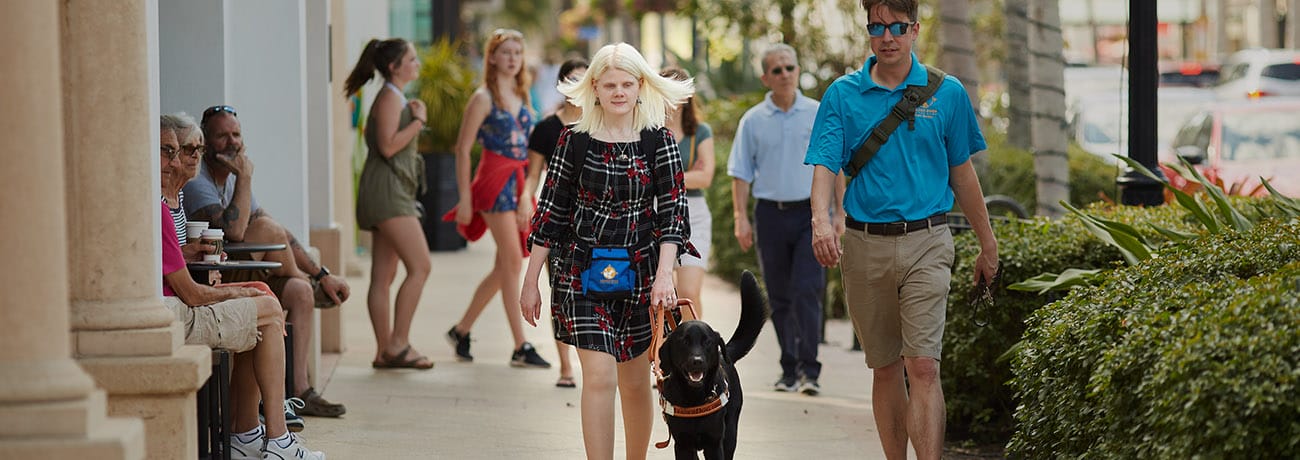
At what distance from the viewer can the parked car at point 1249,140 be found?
15.3 meters

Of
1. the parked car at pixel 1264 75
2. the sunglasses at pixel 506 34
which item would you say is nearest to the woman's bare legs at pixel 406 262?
the sunglasses at pixel 506 34

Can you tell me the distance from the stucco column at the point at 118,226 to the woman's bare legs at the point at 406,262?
3940 millimetres

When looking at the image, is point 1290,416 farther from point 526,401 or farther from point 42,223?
point 526,401


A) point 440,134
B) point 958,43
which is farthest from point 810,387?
point 440,134

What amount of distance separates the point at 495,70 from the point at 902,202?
13.0 ft

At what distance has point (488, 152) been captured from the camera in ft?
30.6

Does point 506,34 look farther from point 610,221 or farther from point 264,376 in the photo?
point 610,221

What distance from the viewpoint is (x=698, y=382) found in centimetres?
523

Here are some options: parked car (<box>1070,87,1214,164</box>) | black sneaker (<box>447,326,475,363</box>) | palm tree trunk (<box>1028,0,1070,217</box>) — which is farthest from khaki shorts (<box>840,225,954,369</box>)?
parked car (<box>1070,87,1214,164</box>)

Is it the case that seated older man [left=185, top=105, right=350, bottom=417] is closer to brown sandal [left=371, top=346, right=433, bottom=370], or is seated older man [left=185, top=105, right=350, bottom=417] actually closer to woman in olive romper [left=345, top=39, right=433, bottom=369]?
woman in olive romper [left=345, top=39, right=433, bottom=369]

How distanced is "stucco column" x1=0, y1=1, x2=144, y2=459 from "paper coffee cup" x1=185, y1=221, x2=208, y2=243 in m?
2.11

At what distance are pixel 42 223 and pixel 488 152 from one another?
16.7ft

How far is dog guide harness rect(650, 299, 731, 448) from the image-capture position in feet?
17.4

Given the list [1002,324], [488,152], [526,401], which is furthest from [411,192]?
[1002,324]
